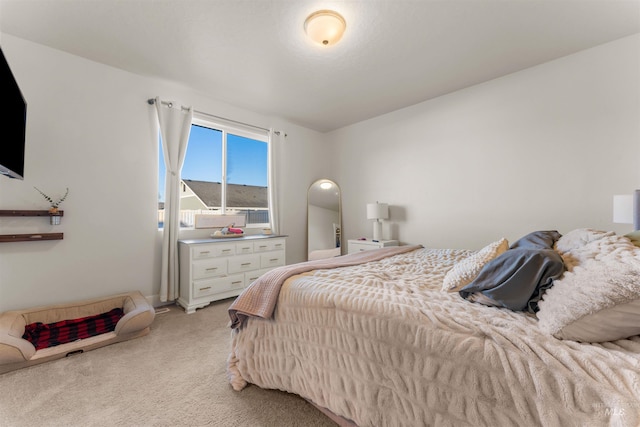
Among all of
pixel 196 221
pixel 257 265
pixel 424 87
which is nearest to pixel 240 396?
pixel 257 265

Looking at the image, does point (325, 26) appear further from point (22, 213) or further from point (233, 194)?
point (22, 213)

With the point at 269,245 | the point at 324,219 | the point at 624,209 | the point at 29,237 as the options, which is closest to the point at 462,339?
the point at 624,209

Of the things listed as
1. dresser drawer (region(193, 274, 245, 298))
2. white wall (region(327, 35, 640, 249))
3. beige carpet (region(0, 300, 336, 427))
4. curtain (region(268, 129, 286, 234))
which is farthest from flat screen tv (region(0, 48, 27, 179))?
white wall (region(327, 35, 640, 249))

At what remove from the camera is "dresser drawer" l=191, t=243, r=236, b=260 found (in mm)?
2762

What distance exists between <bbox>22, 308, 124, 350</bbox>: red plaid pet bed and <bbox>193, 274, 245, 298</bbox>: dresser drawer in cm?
72

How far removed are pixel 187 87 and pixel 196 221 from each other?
5.31 ft

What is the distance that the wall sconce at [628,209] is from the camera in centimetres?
175

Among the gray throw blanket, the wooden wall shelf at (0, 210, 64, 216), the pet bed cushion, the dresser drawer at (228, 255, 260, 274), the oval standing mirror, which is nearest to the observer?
the gray throw blanket

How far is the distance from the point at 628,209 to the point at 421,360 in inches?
85.7

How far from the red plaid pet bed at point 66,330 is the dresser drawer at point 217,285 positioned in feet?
2.35

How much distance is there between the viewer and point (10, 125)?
5.54ft

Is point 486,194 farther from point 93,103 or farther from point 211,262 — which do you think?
point 93,103

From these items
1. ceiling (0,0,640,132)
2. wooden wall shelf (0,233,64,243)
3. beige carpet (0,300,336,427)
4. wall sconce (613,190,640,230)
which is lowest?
beige carpet (0,300,336,427)

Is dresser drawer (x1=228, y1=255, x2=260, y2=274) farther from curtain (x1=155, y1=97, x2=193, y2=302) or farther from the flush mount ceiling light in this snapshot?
the flush mount ceiling light
